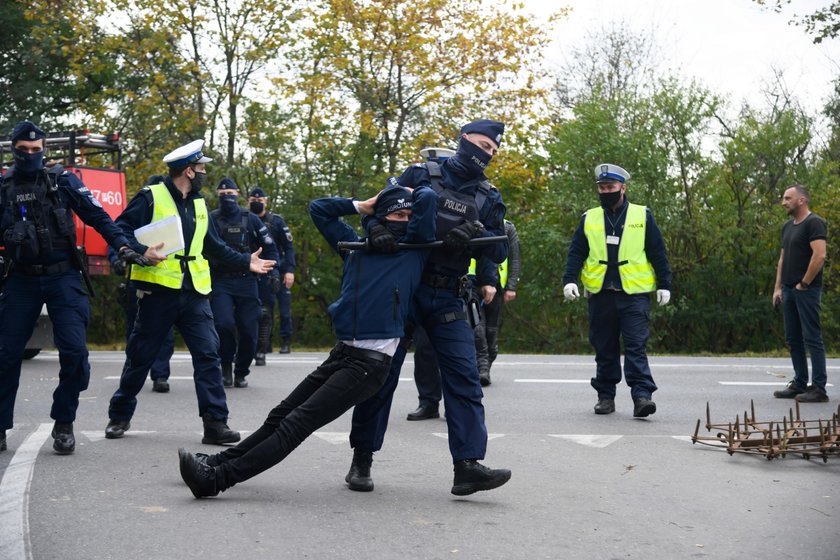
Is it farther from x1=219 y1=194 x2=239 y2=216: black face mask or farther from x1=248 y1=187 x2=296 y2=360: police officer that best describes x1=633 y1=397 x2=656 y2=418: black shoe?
x1=248 y1=187 x2=296 y2=360: police officer

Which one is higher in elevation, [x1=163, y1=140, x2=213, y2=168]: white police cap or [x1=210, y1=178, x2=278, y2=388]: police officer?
[x1=163, y1=140, x2=213, y2=168]: white police cap

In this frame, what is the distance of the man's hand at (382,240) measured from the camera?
18.4 feet

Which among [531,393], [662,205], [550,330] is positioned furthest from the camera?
[550,330]

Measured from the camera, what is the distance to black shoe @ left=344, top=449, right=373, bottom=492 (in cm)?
603

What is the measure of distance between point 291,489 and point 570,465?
1893 mm

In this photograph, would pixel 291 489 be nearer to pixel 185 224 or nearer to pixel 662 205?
pixel 185 224

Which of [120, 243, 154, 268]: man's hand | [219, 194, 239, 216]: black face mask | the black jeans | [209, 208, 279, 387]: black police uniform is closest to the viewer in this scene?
the black jeans

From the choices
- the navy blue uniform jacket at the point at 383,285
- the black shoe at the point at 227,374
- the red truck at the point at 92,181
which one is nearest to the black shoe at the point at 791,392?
the black shoe at the point at 227,374

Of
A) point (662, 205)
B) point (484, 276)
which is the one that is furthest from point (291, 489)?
point (662, 205)

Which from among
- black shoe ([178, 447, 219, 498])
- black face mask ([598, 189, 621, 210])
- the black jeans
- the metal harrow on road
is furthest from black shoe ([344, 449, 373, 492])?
black face mask ([598, 189, 621, 210])

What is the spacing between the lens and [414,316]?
605 centimetres

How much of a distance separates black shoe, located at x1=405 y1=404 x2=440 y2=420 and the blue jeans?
3.54 metres

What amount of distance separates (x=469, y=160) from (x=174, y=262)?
8.27 feet

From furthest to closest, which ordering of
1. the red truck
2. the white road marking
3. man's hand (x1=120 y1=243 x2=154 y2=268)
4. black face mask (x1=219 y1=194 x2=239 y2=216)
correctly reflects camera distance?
1. the red truck
2. black face mask (x1=219 y1=194 x2=239 y2=216)
3. man's hand (x1=120 y1=243 x2=154 y2=268)
4. the white road marking
